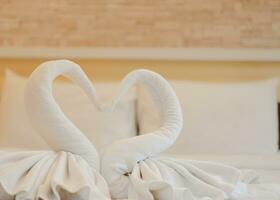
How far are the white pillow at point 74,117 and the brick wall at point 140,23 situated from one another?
440 mm

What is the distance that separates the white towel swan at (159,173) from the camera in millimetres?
960

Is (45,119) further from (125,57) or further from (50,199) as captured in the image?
(125,57)

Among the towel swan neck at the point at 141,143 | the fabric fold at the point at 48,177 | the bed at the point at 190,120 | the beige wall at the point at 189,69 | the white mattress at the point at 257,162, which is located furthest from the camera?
the beige wall at the point at 189,69

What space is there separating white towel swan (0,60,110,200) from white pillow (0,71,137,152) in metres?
0.82

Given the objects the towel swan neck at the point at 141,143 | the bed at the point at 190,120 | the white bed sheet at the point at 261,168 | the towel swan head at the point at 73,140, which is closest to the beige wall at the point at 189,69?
the bed at the point at 190,120

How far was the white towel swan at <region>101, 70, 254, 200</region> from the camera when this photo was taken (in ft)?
3.15

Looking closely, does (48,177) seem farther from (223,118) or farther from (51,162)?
(223,118)

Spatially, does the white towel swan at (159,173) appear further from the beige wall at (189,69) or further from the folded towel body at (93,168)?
the beige wall at (189,69)

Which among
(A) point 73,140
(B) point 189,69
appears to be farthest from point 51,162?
(B) point 189,69

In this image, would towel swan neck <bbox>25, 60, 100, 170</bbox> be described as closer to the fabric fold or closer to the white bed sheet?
the fabric fold

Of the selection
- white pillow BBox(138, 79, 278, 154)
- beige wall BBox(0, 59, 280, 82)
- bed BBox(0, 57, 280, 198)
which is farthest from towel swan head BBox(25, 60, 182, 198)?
beige wall BBox(0, 59, 280, 82)

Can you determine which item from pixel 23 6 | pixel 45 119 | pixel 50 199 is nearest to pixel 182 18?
pixel 23 6

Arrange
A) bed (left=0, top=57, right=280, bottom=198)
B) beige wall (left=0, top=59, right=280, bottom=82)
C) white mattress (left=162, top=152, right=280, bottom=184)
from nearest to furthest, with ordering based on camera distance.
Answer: white mattress (left=162, top=152, right=280, bottom=184), bed (left=0, top=57, right=280, bottom=198), beige wall (left=0, top=59, right=280, bottom=82)

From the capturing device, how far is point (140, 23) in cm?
255
